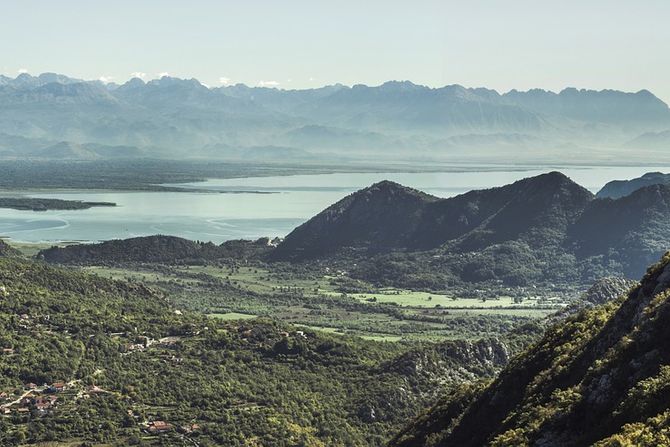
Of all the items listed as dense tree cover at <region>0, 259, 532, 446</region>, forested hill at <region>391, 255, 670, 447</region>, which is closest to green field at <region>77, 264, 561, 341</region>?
dense tree cover at <region>0, 259, 532, 446</region>

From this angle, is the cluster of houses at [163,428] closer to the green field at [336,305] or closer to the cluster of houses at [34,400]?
the cluster of houses at [34,400]

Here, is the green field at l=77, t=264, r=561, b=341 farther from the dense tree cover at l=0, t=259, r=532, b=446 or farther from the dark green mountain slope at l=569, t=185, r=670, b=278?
the dense tree cover at l=0, t=259, r=532, b=446

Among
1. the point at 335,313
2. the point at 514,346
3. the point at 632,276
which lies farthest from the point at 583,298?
the point at 632,276

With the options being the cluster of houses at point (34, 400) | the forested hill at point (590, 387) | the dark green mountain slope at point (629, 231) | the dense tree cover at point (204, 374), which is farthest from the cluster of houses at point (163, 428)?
the dark green mountain slope at point (629, 231)

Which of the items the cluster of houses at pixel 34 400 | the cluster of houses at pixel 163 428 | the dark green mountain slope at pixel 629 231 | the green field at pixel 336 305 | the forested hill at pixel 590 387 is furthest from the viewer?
the dark green mountain slope at pixel 629 231

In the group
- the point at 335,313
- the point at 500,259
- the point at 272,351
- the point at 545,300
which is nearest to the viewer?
the point at 272,351

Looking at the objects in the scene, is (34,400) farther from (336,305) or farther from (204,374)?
(336,305)

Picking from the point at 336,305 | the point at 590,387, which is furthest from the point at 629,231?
the point at 590,387

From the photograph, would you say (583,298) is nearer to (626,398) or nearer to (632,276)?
(632,276)
